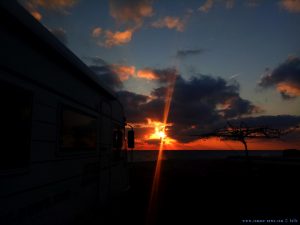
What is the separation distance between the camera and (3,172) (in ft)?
9.59

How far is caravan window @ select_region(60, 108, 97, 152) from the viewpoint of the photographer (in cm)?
442

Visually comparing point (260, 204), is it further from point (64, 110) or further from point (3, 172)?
point (3, 172)

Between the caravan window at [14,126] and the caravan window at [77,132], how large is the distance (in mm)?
942

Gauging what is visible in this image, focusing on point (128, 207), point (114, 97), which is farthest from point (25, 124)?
point (128, 207)

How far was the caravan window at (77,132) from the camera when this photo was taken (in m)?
4.42

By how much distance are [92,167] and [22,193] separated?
2573mm

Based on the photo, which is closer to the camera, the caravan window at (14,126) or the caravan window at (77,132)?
the caravan window at (14,126)

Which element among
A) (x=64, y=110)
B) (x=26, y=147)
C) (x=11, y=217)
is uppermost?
(x=64, y=110)

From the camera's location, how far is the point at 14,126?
Answer: 311cm
